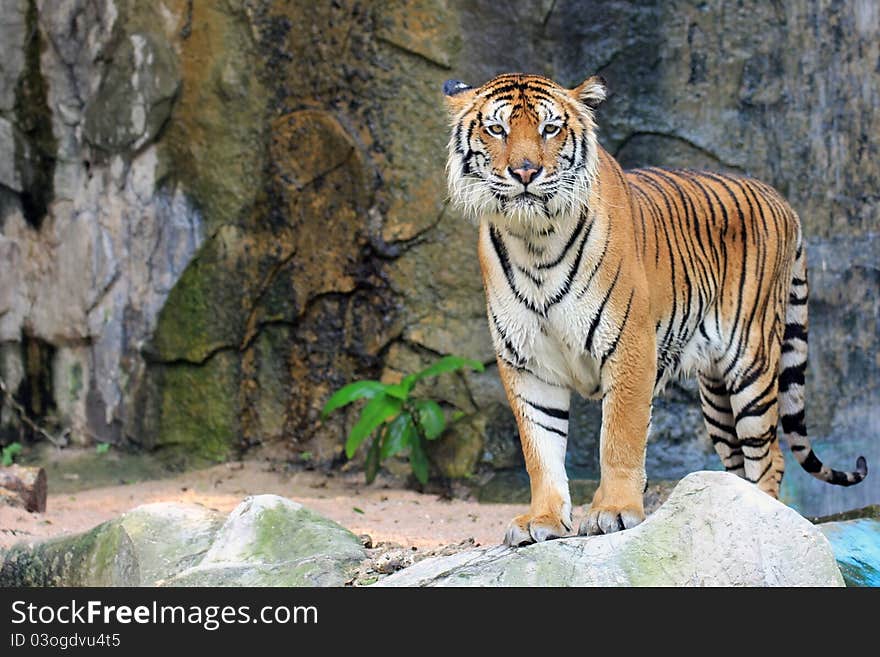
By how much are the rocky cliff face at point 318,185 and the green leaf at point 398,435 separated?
0.32 metres

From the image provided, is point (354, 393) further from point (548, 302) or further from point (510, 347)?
point (548, 302)

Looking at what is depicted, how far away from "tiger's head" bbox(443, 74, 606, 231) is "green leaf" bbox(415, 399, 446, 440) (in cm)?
288

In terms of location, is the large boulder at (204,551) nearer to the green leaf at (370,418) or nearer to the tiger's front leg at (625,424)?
the tiger's front leg at (625,424)

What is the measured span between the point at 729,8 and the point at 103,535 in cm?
484

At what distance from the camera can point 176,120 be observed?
800 cm

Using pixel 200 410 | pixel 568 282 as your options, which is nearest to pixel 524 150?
pixel 568 282

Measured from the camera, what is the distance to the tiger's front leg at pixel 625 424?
4.43 meters

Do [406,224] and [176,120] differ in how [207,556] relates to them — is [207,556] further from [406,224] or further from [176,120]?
[176,120]

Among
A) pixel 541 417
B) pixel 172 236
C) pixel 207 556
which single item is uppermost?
pixel 172 236

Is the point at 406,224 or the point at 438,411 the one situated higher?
the point at 406,224
